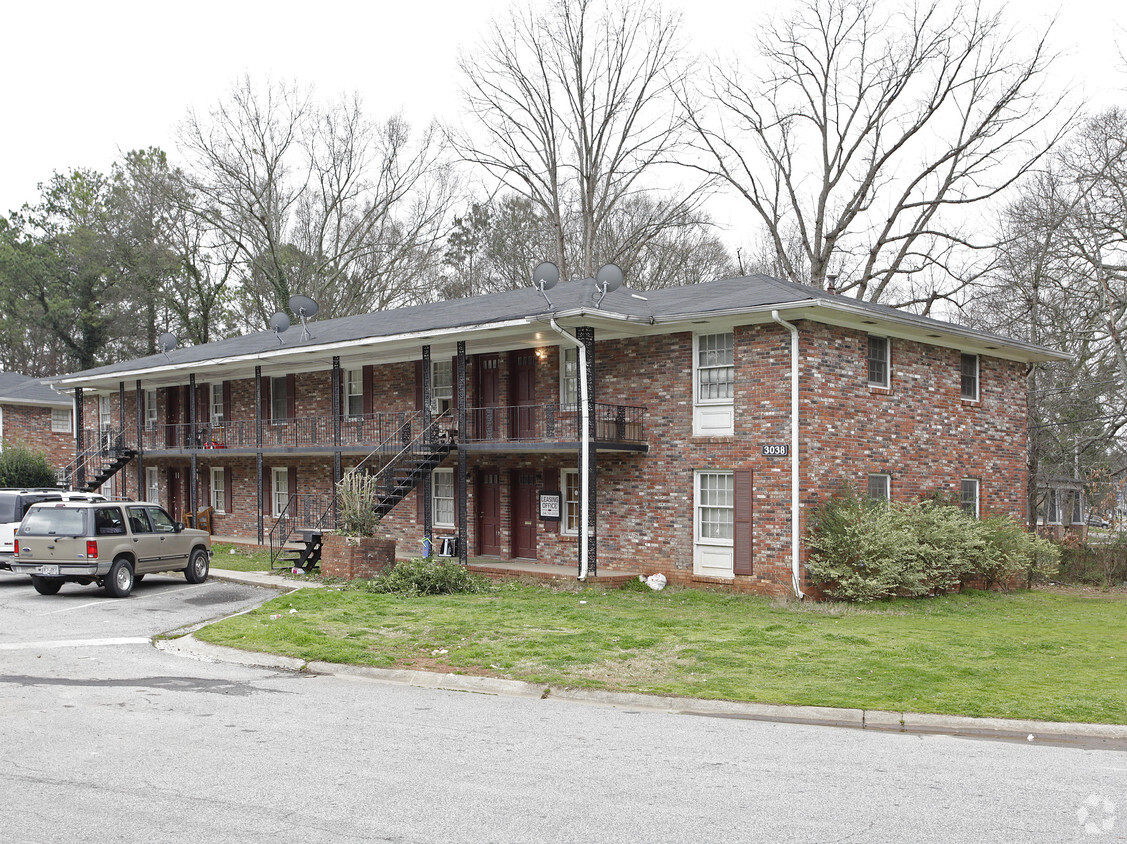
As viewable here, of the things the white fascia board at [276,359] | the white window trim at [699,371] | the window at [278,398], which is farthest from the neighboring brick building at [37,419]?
the white window trim at [699,371]

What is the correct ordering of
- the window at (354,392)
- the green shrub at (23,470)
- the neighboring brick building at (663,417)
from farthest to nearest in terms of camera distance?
1. the green shrub at (23,470)
2. the window at (354,392)
3. the neighboring brick building at (663,417)

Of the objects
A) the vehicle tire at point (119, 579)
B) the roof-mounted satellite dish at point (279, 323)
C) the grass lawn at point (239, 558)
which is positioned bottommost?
the grass lawn at point (239, 558)

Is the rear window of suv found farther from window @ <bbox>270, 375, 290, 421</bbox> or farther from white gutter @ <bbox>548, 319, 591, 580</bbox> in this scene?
window @ <bbox>270, 375, 290, 421</bbox>

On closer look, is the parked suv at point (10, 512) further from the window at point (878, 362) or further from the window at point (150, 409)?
the window at point (878, 362)

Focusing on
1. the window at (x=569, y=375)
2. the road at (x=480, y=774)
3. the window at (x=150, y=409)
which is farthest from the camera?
the window at (x=150, y=409)

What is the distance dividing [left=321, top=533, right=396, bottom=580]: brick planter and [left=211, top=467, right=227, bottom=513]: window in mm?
13862

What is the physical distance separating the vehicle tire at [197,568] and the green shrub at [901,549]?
1233 centimetres

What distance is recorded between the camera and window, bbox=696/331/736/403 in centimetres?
1941

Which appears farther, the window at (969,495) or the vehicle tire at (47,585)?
the window at (969,495)

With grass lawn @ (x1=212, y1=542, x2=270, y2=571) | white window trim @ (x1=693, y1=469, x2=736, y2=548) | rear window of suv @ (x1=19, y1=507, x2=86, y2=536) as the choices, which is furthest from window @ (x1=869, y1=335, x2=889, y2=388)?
rear window of suv @ (x1=19, y1=507, x2=86, y2=536)

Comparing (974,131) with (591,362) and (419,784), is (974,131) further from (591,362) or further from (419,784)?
(419,784)

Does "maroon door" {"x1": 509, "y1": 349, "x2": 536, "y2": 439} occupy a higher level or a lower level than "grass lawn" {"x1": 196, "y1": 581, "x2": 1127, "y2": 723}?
higher

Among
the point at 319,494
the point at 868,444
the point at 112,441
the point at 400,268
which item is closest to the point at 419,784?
the point at 868,444

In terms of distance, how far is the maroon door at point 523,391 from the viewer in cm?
2314
